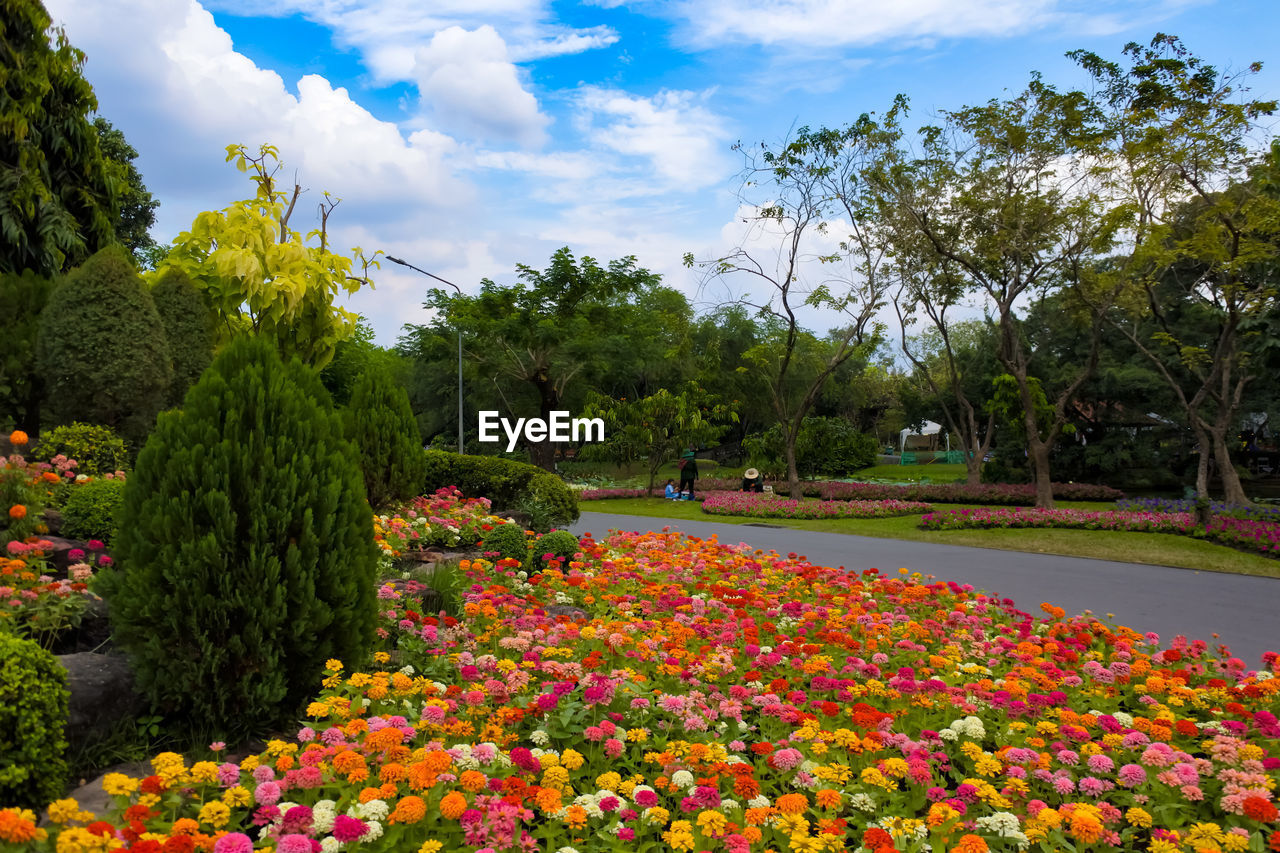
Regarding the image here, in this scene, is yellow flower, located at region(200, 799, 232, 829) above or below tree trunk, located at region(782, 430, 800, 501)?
below

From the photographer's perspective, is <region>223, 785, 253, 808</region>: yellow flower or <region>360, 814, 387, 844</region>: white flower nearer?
<region>360, 814, 387, 844</region>: white flower

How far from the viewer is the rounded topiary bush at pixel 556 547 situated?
8.17 m

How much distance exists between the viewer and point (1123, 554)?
12781 mm

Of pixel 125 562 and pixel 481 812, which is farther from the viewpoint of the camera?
pixel 125 562

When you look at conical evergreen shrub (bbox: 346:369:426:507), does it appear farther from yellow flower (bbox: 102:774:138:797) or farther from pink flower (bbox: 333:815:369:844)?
pink flower (bbox: 333:815:369:844)

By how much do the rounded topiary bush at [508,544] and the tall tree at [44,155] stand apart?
37.5 feet

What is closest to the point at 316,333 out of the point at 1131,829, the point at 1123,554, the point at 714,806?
the point at 714,806

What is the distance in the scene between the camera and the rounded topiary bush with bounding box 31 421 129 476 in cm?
808

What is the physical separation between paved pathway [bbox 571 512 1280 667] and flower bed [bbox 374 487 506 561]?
4670 mm

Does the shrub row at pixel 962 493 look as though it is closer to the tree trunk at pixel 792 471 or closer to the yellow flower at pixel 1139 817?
the tree trunk at pixel 792 471

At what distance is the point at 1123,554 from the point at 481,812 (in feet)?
43.5

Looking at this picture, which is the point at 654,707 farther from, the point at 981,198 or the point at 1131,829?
→ the point at 981,198

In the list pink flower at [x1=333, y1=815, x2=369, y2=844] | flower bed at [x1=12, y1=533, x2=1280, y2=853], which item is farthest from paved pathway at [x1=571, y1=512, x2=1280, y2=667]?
pink flower at [x1=333, y1=815, x2=369, y2=844]

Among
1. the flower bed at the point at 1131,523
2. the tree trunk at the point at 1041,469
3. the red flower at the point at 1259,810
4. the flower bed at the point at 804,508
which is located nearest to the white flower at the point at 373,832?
the red flower at the point at 1259,810
